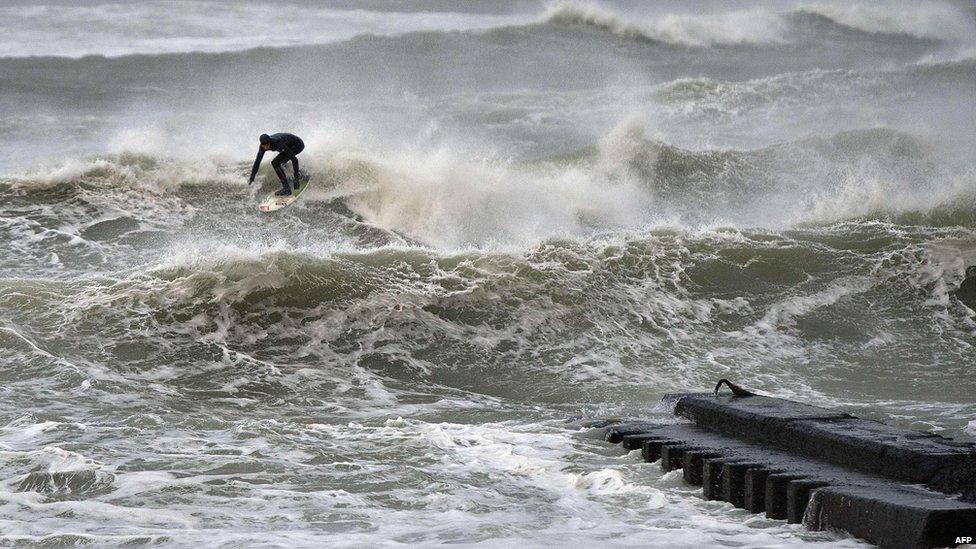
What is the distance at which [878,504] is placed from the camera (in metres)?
6.44

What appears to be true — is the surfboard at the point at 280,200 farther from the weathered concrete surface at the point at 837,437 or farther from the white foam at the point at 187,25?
the white foam at the point at 187,25

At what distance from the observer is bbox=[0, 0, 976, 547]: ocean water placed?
7.84m

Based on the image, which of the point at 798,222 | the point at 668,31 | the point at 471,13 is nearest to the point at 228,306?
the point at 798,222

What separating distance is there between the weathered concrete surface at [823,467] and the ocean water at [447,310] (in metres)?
0.18

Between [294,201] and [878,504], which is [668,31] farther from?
[878,504]

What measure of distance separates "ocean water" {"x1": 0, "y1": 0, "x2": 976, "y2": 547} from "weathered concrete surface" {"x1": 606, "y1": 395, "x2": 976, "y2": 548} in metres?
0.18

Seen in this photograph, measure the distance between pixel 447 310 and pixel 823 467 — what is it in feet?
20.0

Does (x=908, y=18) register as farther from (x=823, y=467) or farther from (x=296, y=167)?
(x=823, y=467)

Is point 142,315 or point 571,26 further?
point 571,26

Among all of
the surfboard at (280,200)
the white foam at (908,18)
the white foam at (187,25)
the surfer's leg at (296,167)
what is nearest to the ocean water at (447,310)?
the surfboard at (280,200)

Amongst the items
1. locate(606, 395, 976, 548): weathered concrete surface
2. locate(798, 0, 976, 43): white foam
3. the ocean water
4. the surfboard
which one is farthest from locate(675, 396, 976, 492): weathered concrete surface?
locate(798, 0, 976, 43): white foam

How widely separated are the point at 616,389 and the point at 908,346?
142 inches

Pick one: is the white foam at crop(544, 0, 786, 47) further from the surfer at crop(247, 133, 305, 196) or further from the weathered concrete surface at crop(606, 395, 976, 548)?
the weathered concrete surface at crop(606, 395, 976, 548)

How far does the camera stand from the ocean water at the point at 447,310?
7.84m
